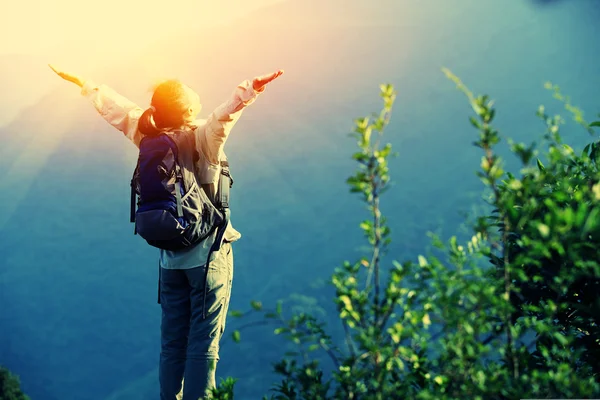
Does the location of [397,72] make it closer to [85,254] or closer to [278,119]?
[278,119]

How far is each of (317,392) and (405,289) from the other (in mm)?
360

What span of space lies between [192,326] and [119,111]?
846 millimetres

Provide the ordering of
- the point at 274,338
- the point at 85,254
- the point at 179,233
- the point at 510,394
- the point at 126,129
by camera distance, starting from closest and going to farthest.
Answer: the point at 510,394, the point at 179,233, the point at 126,129, the point at 274,338, the point at 85,254

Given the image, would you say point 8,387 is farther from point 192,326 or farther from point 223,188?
point 223,188

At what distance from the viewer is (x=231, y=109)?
7.18 ft

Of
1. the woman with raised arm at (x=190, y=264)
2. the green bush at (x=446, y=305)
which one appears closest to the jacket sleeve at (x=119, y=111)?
the woman with raised arm at (x=190, y=264)

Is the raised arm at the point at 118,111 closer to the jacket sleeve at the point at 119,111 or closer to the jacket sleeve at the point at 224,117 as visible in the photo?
the jacket sleeve at the point at 119,111

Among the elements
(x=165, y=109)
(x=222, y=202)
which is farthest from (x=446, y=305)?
(x=165, y=109)

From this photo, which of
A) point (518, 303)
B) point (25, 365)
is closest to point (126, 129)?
point (518, 303)

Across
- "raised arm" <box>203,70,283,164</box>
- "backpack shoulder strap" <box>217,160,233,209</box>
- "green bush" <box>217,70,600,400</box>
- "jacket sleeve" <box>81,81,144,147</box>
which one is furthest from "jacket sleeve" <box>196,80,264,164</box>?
"green bush" <box>217,70,600,400</box>

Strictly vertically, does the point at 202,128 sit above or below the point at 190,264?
above

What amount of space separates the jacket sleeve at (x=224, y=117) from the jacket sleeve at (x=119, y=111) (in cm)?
32

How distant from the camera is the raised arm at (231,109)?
2.18 m

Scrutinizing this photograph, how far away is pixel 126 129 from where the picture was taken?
2541mm
